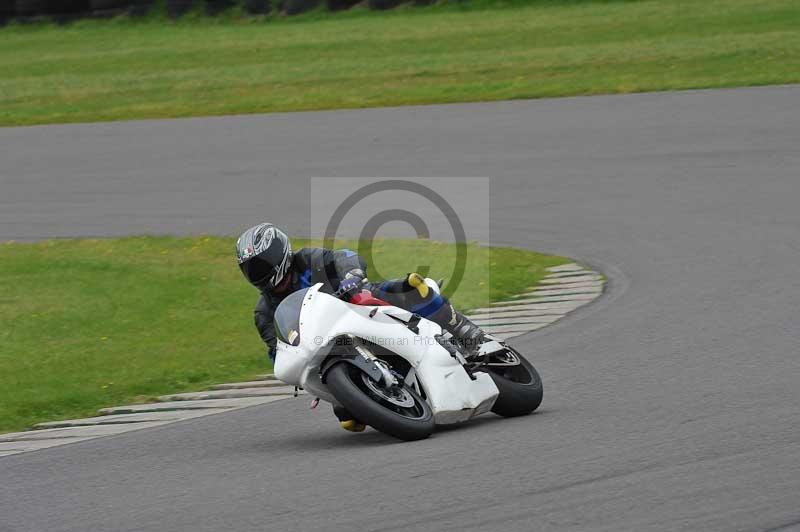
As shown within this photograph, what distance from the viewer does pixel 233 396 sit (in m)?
8.23

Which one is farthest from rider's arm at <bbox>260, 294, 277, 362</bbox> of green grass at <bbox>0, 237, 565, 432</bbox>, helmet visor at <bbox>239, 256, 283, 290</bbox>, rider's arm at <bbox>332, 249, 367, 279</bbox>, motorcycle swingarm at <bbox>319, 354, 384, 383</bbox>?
green grass at <bbox>0, 237, 565, 432</bbox>

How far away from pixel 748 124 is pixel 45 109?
13171 millimetres

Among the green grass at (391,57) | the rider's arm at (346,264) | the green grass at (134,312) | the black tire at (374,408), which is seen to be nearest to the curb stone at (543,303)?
the green grass at (134,312)

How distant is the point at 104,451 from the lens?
707 centimetres

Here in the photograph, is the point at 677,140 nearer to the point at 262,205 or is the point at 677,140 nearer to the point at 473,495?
the point at 262,205

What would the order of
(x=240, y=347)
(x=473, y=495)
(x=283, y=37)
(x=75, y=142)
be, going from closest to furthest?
(x=473, y=495) → (x=240, y=347) → (x=75, y=142) → (x=283, y=37)

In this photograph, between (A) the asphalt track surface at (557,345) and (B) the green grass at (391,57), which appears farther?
(B) the green grass at (391,57)

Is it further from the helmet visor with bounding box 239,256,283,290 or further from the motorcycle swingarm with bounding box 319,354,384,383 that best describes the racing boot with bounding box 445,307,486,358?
the helmet visor with bounding box 239,256,283,290

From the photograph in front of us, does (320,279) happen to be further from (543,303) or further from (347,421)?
(543,303)

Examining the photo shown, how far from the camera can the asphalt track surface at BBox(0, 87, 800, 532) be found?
5.43 m

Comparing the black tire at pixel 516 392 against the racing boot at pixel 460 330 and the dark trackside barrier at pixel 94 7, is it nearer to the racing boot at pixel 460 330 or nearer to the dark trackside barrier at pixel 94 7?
the racing boot at pixel 460 330

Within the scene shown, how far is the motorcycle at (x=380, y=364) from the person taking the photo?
21.2 ft

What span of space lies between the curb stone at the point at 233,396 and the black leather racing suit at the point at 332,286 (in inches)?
37.8

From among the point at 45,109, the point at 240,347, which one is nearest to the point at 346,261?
the point at 240,347
